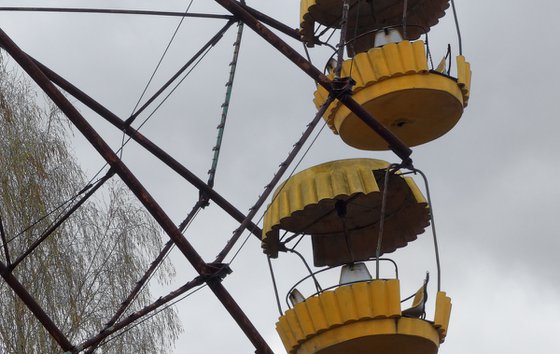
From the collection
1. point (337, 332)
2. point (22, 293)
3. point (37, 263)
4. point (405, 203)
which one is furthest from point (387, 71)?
point (37, 263)

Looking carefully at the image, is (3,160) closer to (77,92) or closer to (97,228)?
(97,228)

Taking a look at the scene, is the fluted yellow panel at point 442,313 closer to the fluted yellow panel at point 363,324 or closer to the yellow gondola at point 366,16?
the fluted yellow panel at point 363,324

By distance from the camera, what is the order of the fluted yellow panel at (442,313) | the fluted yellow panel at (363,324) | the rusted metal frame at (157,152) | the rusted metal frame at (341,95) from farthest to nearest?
1. the rusted metal frame at (157,152)
2. the rusted metal frame at (341,95)
3. the fluted yellow panel at (442,313)
4. the fluted yellow panel at (363,324)

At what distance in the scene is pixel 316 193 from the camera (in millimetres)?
12719

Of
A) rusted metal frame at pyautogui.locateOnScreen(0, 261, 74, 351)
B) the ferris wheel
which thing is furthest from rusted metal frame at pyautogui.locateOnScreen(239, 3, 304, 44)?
rusted metal frame at pyautogui.locateOnScreen(0, 261, 74, 351)

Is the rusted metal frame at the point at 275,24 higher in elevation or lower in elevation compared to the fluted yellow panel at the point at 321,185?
higher

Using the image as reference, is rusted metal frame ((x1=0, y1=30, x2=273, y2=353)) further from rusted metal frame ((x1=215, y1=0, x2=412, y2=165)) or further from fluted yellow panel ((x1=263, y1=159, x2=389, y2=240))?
rusted metal frame ((x1=215, y1=0, x2=412, y2=165))

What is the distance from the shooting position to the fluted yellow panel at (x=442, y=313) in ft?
40.4

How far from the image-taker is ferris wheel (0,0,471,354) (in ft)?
40.3

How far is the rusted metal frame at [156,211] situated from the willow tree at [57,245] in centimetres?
446

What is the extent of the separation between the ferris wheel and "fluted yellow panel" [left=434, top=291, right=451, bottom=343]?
11mm

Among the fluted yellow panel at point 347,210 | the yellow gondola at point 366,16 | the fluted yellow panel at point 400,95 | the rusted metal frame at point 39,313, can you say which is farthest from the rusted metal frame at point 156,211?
the yellow gondola at point 366,16

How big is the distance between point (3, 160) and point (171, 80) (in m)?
4.58

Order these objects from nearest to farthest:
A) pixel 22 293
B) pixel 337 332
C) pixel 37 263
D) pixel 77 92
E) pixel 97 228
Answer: pixel 337 332 < pixel 22 293 < pixel 77 92 < pixel 37 263 < pixel 97 228
